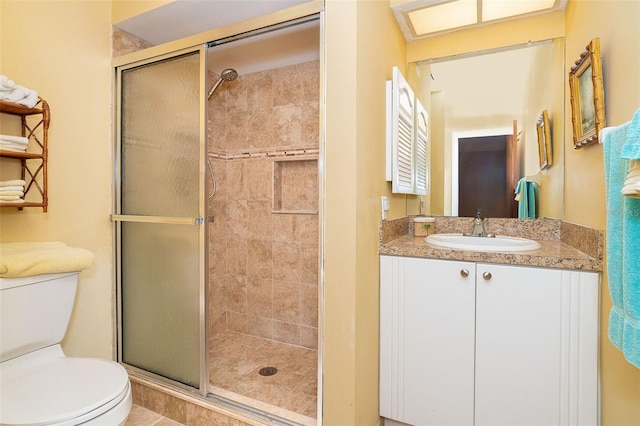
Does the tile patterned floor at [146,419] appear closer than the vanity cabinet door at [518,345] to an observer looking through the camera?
No

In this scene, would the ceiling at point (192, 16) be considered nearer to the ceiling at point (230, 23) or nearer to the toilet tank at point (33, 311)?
the ceiling at point (230, 23)

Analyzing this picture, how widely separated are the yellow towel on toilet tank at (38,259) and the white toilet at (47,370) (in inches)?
2.0

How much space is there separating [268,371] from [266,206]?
1220mm

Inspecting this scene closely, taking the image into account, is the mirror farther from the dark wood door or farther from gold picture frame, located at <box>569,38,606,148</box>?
gold picture frame, located at <box>569,38,606,148</box>

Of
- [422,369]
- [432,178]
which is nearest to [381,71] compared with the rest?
[432,178]

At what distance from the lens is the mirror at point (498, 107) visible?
186 centimetres

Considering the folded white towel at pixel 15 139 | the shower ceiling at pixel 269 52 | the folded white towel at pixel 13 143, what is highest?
the shower ceiling at pixel 269 52

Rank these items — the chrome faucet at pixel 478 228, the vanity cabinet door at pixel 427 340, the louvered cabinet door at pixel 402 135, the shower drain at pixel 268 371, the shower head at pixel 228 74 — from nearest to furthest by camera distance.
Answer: the vanity cabinet door at pixel 427 340 < the louvered cabinet door at pixel 402 135 < the chrome faucet at pixel 478 228 < the shower drain at pixel 268 371 < the shower head at pixel 228 74

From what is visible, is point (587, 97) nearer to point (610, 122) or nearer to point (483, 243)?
point (610, 122)

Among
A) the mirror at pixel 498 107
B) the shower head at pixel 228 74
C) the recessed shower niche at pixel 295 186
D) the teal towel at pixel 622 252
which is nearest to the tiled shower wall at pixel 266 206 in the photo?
the recessed shower niche at pixel 295 186

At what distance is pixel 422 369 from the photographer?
5.15 feet

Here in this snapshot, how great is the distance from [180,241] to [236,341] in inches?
50.7

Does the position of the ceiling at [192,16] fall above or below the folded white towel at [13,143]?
above

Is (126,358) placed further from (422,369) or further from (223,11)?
(223,11)
